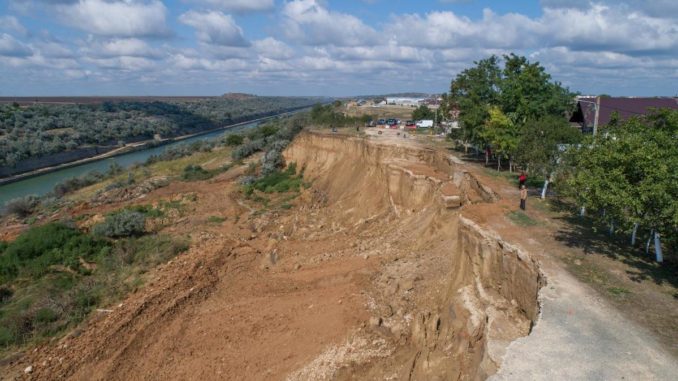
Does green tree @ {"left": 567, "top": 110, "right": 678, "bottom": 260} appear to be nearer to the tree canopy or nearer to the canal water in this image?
the tree canopy

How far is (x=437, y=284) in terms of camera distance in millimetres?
14695

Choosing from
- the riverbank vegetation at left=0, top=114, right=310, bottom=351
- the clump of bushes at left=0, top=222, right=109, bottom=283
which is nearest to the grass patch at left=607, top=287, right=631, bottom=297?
the riverbank vegetation at left=0, top=114, right=310, bottom=351

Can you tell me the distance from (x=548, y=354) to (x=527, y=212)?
9269 millimetres

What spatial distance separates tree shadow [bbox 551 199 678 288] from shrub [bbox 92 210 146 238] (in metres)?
22.4

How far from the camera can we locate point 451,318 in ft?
39.8

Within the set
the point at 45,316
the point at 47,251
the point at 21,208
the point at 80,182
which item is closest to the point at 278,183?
the point at 47,251

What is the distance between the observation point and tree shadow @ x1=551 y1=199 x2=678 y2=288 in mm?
11680

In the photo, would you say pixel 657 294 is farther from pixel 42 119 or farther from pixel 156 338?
pixel 42 119

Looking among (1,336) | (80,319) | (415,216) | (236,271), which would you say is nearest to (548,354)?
(415,216)

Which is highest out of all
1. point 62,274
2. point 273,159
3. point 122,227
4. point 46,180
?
point 273,159

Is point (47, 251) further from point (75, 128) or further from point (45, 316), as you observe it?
point (75, 128)

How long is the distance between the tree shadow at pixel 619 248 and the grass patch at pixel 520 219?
3.23 feet

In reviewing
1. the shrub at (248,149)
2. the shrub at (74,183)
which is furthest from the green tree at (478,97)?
the shrub at (74,183)

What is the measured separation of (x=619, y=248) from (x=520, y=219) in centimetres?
315
